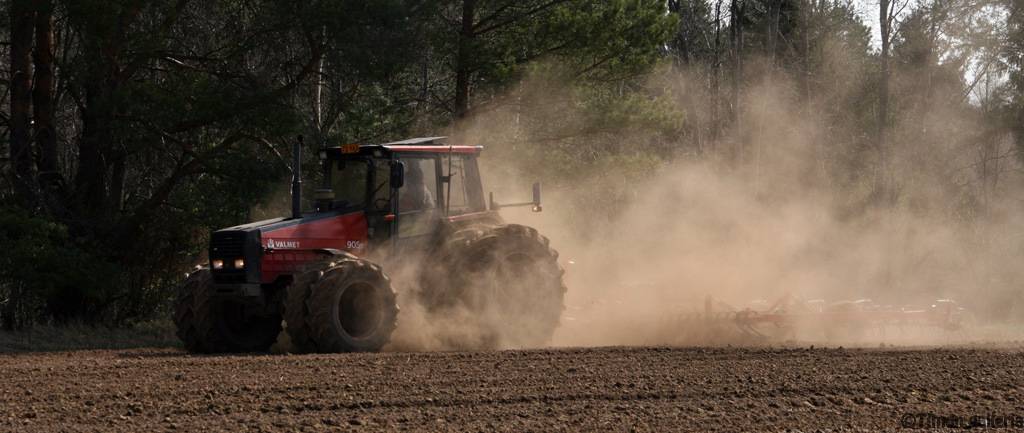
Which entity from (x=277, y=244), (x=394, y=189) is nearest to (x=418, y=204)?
(x=394, y=189)

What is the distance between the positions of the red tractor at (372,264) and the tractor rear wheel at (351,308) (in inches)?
0.5

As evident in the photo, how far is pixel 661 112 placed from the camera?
73.4 ft

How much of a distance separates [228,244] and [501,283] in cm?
320

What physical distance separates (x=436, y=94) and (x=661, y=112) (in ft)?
15.2

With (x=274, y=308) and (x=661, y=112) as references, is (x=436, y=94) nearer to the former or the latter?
(x=661, y=112)

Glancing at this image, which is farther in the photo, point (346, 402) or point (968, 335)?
point (968, 335)

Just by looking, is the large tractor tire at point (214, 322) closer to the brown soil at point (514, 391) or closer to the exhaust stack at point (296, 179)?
the brown soil at point (514, 391)

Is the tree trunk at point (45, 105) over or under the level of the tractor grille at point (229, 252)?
over

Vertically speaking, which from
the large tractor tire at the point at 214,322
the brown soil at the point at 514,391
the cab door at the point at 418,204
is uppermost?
the cab door at the point at 418,204

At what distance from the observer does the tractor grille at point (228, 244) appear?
→ 11969 mm

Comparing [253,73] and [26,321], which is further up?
[253,73]

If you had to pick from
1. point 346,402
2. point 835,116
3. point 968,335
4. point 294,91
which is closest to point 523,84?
point 294,91

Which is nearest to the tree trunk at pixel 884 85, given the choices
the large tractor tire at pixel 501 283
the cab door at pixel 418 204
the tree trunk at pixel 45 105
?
the large tractor tire at pixel 501 283

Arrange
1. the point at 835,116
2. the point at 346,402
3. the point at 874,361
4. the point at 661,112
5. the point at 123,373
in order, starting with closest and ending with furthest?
1. the point at 346,402
2. the point at 123,373
3. the point at 874,361
4. the point at 661,112
5. the point at 835,116
